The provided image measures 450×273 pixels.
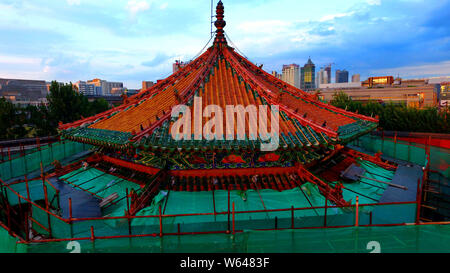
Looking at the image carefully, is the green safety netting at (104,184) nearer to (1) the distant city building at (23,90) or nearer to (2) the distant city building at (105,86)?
(1) the distant city building at (23,90)

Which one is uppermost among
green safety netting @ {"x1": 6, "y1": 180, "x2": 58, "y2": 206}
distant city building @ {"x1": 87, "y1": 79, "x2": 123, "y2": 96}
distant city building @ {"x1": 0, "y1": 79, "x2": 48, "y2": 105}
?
distant city building @ {"x1": 87, "y1": 79, "x2": 123, "y2": 96}

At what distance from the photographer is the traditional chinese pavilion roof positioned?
25.1ft

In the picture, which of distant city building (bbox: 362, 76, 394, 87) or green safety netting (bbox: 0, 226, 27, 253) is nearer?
green safety netting (bbox: 0, 226, 27, 253)

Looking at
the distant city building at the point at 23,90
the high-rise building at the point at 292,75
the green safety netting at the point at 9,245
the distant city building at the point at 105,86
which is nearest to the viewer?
the green safety netting at the point at 9,245

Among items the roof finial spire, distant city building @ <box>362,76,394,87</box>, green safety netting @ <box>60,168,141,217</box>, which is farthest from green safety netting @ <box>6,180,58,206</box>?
distant city building @ <box>362,76,394,87</box>

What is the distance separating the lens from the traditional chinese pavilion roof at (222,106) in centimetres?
765

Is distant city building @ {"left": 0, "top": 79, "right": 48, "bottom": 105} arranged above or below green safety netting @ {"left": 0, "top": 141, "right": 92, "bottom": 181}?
above

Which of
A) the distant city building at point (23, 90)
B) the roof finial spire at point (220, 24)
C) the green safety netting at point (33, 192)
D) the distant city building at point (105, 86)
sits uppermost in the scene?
the distant city building at point (105, 86)

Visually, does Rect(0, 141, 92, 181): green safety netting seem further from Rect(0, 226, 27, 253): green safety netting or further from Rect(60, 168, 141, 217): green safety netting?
Rect(0, 226, 27, 253): green safety netting

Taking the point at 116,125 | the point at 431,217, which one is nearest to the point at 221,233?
the point at 116,125

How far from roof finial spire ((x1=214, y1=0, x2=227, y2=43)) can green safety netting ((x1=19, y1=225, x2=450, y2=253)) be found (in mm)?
9473

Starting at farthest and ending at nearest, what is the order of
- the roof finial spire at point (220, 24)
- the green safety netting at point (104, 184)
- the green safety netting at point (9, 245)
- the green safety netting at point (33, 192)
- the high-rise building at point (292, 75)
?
1. the high-rise building at point (292, 75)
2. the roof finial spire at point (220, 24)
3. the green safety netting at point (33, 192)
4. the green safety netting at point (104, 184)
5. the green safety netting at point (9, 245)

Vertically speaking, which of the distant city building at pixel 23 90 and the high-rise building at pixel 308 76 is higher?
the high-rise building at pixel 308 76

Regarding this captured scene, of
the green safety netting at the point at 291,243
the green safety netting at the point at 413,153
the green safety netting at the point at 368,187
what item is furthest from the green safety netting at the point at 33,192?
the green safety netting at the point at 413,153
